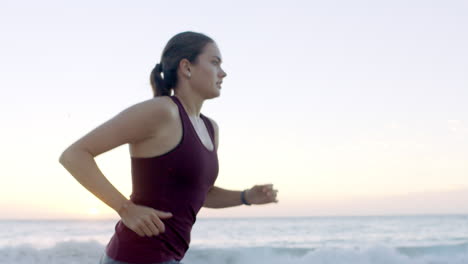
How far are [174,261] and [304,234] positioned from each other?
24.3 meters

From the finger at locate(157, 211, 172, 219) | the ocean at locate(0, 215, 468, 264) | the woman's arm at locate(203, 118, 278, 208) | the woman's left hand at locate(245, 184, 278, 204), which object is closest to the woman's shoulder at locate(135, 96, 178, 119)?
the finger at locate(157, 211, 172, 219)

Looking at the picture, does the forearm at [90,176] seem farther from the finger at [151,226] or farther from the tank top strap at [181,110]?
the tank top strap at [181,110]

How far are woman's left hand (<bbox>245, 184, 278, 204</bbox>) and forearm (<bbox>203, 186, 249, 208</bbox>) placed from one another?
81 mm

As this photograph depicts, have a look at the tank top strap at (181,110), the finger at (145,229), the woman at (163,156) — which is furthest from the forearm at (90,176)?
the tank top strap at (181,110)

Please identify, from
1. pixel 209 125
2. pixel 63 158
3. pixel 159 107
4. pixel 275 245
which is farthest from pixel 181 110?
pixel 275 245

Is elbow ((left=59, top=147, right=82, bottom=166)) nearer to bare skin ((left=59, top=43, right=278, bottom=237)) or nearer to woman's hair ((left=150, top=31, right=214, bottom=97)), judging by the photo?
bare skin ((left=59, top=43, right=278, bottom=237))

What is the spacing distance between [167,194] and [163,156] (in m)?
0.13

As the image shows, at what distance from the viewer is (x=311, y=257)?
46.4 feet

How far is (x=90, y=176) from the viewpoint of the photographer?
71.6 inches

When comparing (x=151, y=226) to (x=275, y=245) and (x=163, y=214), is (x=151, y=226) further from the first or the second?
(x=275, y=245)

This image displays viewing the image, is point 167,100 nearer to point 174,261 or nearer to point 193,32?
point 193,32

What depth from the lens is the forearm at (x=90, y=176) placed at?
5.96 feet

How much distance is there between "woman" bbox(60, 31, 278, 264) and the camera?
1.83 m

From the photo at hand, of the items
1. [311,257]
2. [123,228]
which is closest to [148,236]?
[123,228]
